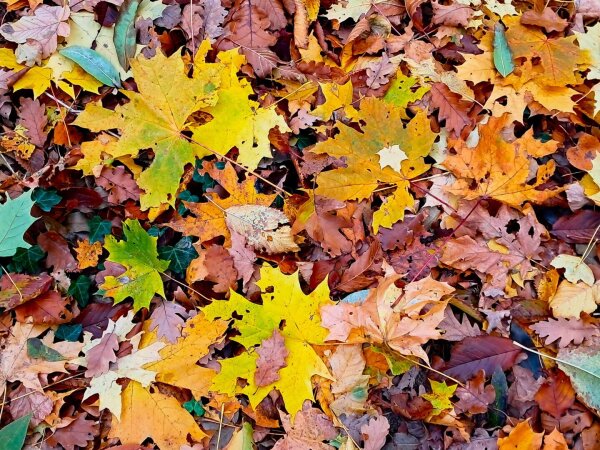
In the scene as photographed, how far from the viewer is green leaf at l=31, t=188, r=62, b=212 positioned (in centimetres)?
200

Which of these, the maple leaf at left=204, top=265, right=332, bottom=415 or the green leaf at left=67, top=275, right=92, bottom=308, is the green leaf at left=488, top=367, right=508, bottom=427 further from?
the green leaf at left=67, top=275, right=92, bottom=308

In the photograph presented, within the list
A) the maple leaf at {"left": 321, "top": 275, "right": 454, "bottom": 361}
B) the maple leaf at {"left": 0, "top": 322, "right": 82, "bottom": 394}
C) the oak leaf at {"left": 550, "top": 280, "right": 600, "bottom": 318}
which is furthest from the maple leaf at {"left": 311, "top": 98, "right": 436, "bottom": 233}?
the maple leaf at {"left": 0, "top": 322, "right": 82, "bottom": 394}

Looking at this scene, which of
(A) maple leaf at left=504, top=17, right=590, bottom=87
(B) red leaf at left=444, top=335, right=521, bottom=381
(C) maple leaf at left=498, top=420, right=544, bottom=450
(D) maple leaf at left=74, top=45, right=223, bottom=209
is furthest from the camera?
(A) maple leaf at left=504, top=17, right=590, bottom=87

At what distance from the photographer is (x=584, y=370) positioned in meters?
1.83

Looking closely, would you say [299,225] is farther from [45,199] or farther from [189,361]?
[45,199]

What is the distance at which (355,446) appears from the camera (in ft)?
5.94

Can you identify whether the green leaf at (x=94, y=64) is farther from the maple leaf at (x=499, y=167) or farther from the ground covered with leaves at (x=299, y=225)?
the maple leaf at (x=499, y=167)

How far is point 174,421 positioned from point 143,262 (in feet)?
1.93

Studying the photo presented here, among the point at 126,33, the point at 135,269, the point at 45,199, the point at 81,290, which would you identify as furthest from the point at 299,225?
the point at 126,33

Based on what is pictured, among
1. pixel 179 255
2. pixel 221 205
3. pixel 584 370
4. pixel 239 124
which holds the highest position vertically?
pixel 239 124

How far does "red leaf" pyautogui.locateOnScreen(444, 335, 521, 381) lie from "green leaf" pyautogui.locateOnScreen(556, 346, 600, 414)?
17 centimetres

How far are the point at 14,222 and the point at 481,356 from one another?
1.78 m

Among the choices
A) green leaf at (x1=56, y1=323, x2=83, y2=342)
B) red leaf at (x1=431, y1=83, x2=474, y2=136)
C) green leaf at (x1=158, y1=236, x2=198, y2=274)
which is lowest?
green leaf at (x1=56, y1=323, x2=83, y2=342)

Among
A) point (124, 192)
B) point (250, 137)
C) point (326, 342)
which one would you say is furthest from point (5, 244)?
point (326, 342)
